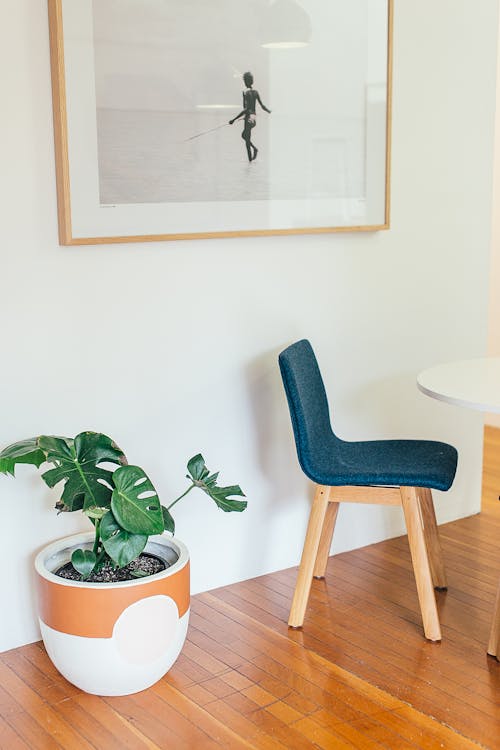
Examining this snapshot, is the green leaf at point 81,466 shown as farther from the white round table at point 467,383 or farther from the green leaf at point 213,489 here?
the white round table at point 467,383

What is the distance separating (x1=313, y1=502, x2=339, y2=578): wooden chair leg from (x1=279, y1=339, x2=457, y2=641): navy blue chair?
62 millimetres

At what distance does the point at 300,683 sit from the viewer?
2.28 m

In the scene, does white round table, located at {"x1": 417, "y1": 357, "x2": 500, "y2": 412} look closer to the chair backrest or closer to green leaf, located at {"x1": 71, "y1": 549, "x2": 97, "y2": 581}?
the chair backrest

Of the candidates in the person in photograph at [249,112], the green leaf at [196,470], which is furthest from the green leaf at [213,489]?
the person in photograph at [249,112]

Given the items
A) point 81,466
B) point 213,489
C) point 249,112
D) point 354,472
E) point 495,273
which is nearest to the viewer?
point 81,466

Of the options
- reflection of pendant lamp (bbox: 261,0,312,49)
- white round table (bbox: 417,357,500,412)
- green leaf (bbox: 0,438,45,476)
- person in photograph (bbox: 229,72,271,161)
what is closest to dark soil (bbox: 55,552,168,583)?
green leaf (bbox: 0,438,45,476)

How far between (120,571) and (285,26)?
5.01ft

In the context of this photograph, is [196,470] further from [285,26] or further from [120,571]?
[285,26]

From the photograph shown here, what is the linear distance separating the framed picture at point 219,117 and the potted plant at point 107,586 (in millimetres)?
553

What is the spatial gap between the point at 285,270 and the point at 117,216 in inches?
23.8

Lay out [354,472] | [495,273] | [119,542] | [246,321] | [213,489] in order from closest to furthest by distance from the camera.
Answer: [119,542]
[213,489]
[354,472]
[246,321]
[495,273]

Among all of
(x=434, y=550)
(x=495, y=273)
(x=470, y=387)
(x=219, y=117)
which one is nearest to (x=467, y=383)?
(x=470, y=387)

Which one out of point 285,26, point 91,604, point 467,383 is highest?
point 285,26

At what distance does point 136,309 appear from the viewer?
254 centimetres
